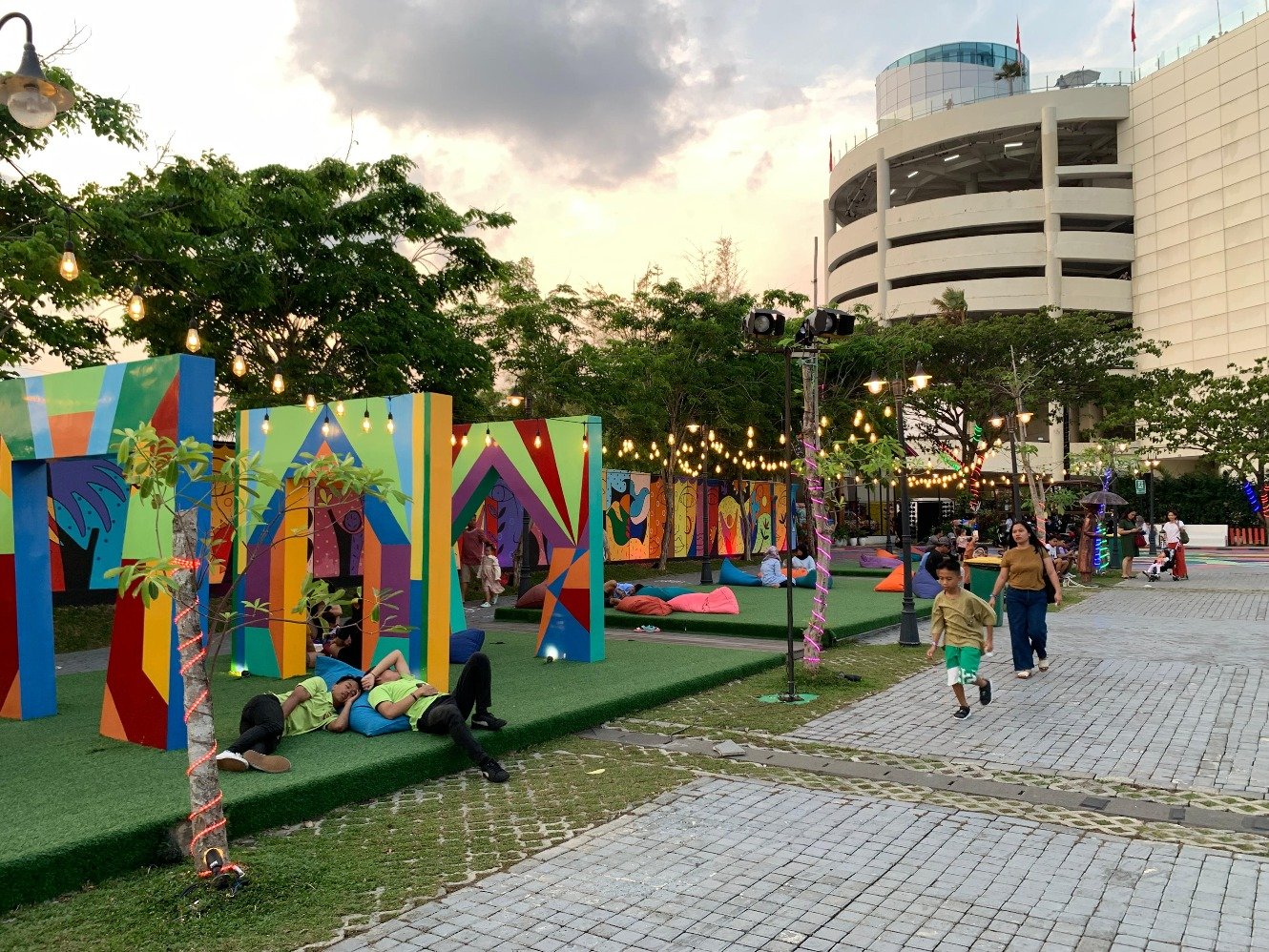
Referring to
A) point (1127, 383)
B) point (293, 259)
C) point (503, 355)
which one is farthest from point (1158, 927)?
point (1127, 383)

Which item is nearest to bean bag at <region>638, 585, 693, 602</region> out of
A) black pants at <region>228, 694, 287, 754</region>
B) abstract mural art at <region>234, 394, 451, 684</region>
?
abstract mural art at <region>234, 394, 451, 684</region>

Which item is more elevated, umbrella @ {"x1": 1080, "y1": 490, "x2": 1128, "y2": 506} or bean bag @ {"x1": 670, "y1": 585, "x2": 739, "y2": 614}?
umbrella @ {"x1": 1080, "y1": 490, "x2": 1128, "y2": 506}

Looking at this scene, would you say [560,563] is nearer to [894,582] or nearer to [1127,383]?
[894,582]

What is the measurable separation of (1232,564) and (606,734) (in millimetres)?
29047

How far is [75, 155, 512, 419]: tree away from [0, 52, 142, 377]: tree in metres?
1.17

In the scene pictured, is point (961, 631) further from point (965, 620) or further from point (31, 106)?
point (31, 106)

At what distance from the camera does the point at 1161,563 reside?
22.8 meters

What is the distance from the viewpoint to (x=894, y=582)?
19062mm

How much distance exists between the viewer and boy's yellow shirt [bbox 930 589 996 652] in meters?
8.23

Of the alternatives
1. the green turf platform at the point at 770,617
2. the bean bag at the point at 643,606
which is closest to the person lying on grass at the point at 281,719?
the green turf platform at the point at 770,617

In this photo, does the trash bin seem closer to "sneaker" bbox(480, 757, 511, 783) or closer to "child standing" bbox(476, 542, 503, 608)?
"child standing" bbox(476, 542, 503, 608)

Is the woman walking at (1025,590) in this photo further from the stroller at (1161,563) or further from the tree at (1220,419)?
the tree at (1220,419)

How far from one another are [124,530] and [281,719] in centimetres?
302

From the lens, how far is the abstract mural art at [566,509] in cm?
1130
